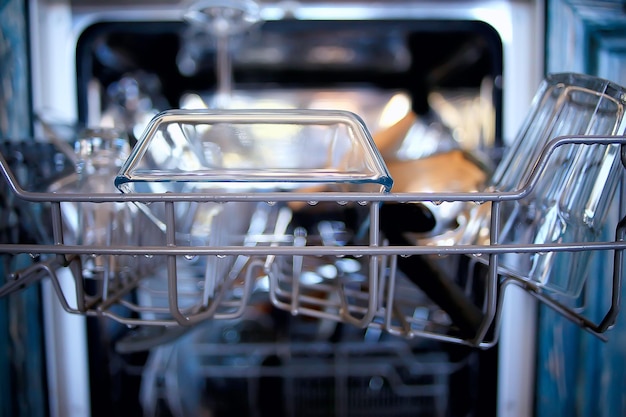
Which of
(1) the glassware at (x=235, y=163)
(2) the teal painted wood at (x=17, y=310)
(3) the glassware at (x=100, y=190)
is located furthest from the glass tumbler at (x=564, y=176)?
(2) the teal painted wood at (x=17, y=310)

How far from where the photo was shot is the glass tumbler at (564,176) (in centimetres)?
33

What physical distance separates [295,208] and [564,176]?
31 centimetres

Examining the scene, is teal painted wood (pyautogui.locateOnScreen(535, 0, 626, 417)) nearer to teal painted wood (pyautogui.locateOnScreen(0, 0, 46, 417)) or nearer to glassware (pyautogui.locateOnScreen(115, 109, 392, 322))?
glassware (pyautogui.locateOnScreen(115, 109, 392, 322))

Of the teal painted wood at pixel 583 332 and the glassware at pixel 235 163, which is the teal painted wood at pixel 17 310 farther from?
the teal painted wood at pixel 583 332

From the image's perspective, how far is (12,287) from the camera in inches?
13.5

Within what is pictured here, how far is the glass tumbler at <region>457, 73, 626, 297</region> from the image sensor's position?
0.33 m

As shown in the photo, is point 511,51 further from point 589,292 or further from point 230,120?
point 230,120

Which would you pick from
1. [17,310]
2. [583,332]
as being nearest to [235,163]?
[17,310]

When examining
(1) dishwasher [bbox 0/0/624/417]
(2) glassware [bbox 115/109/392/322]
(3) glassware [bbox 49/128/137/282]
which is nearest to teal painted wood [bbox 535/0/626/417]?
A: (1) dishwasher [bbox 0/0/624/417]

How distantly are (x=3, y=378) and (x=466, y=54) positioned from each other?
31.3 inches

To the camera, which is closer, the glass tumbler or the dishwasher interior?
the glass tumbler

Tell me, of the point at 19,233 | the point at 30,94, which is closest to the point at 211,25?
the point at 30,94

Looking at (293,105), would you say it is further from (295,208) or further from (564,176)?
(564,176)

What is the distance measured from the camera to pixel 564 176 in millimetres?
349
